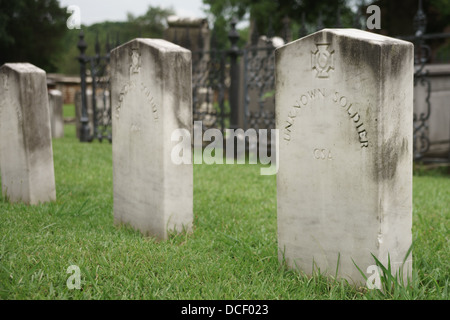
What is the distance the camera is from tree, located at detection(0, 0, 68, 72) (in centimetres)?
2002

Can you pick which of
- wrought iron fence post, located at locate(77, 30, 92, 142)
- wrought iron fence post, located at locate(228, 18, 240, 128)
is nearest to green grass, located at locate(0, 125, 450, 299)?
wrought iron fence post, located at locate(228, 18, 240, 128)

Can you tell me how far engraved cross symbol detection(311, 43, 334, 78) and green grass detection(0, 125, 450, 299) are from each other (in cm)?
114

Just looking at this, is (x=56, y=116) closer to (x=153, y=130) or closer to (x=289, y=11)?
(x=153, y=130)

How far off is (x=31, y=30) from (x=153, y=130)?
20686 millimetres

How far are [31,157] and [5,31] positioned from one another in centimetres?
1683

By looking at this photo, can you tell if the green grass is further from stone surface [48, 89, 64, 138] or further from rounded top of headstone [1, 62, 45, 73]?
stone surface [48, 89, 64, 138]

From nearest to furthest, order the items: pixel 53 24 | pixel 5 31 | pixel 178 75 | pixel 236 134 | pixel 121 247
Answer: pixel 121 247 → pixel 178 75 → pixel 236 134 → pixel 5 31 → pixel 53 24

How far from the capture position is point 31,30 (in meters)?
22.0

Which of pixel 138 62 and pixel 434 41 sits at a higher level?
pixel 434 41

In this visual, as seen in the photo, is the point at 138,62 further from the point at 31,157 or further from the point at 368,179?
the point at 368,179

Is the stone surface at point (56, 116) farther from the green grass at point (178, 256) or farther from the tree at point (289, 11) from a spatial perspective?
the tree at point (289, 11)

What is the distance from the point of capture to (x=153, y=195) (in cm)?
378
